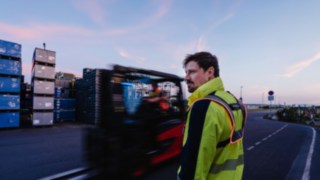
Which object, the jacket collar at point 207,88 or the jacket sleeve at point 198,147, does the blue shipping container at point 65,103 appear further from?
the jacket sleeve at point 198,147

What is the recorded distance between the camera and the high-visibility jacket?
140 centimetres

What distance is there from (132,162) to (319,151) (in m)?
8.07

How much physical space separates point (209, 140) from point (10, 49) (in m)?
16.3

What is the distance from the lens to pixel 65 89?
2003 centimetres

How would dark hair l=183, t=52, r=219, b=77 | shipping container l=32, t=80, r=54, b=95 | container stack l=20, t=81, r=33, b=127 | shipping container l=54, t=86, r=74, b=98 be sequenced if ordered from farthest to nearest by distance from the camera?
shipping container l=54, t=86, r=74, b=98
container stack l=20, t=81, r=33, b=127
shipping container l=32, t=80, r=54, b=95
dark hair l=183, t=52, r=219, b=77

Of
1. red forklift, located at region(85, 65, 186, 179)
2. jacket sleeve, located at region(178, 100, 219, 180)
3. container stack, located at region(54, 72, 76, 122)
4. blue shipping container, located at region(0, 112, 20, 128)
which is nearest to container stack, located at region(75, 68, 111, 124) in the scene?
container stack, located at region(54, 72, 76, 122)

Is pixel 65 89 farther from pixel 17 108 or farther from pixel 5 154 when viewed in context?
pixel 5 154

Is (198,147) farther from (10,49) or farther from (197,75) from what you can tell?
(10,49)

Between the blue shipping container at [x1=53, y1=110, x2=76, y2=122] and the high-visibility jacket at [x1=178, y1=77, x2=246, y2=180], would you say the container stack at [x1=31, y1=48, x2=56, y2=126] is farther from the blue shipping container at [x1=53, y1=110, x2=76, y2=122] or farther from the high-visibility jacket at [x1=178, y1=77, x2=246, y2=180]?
the high-visibility jacket at [x1=178, y1=77, x2=246, y2=180]

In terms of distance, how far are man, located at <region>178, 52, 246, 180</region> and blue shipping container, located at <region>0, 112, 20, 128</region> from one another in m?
15.3

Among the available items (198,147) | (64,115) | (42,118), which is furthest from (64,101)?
(198,147)

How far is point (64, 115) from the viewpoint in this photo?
62.0ft

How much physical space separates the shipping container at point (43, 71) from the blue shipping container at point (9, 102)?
6.07 feet

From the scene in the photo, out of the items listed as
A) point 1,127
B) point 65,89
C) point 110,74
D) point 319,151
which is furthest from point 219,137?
point 65,89
